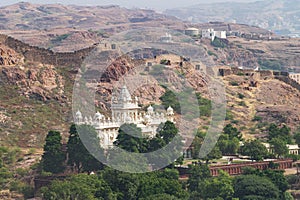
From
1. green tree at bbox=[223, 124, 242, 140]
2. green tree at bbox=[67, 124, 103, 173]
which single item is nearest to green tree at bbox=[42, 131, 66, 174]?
green tree at bbox=[67, 124, 103, 173]

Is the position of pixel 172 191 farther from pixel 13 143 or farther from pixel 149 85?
pixel 149 85

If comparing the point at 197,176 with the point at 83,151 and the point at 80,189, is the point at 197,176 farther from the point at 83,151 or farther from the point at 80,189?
the point at 80,189

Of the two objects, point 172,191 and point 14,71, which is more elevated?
point 14,71

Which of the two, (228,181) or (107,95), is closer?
(228,181)

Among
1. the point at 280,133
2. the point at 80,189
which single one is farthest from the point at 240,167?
the point at 80,189

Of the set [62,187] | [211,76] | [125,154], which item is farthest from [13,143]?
[211,76]

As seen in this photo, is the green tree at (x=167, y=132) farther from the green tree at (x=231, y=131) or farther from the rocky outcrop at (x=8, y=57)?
the rocky outcrop at (x=8, y=57)
